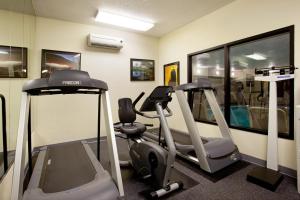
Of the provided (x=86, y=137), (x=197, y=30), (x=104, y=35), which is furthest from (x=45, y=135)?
(x=197, y=30)

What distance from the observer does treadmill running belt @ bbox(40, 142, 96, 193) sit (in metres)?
1.87

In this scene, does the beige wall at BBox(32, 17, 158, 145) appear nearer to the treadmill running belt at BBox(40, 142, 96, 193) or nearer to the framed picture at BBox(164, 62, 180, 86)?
the treadmill running belt at BBox(40, 142, 96, 193)

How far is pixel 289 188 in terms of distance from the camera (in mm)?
2012

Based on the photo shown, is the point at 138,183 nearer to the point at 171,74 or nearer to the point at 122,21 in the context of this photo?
the point at 171,74

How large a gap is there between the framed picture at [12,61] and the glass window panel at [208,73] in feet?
11.0

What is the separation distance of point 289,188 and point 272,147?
0.53 metres

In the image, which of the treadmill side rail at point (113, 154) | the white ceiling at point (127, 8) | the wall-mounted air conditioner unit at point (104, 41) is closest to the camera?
the treadmill side rail at point (113, 154)

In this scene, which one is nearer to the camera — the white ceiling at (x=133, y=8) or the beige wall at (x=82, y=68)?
the white ceiling at (x=133, y=8)

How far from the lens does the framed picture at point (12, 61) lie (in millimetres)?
2072

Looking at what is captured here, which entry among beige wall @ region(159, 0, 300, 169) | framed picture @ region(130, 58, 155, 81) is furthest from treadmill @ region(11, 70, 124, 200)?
framed picture @ region(130, 58, 155, 81)

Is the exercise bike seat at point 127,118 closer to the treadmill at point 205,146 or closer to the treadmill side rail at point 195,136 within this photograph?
the treadmill at point 205,146

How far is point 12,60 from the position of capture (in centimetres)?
246

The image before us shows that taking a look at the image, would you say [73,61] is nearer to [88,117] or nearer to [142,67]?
[88,117]

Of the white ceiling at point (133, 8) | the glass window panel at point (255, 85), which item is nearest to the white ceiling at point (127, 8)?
the white ceiling at point (133, 8)
